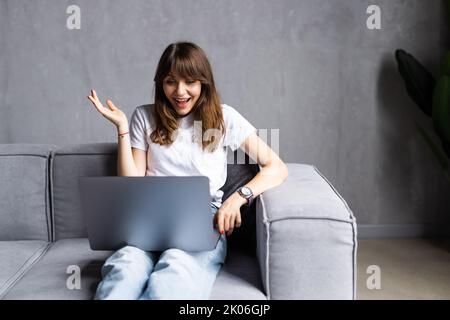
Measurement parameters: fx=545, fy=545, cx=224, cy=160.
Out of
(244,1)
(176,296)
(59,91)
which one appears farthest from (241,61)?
(176,296)

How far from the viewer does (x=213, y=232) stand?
143 centimetres

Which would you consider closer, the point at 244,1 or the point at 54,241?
the point at 54,241

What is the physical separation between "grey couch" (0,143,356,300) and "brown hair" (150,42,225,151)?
0.21 meters

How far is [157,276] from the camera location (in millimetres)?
1312

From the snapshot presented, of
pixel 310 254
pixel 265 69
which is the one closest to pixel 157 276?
pixel 310 254

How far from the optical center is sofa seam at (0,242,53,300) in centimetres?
146

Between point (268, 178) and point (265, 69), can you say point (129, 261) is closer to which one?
point (268, 178)

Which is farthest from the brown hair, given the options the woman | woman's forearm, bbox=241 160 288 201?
woman's forearm, bbox=241 160 288 201

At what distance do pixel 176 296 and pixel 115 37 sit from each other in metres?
1.62

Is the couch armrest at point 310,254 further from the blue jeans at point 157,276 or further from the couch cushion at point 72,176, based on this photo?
the couch cushion at point 72,176

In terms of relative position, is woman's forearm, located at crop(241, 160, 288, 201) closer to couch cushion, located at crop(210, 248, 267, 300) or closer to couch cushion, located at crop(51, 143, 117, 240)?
couch cushion, located at crop(210, 248, 267, 300)

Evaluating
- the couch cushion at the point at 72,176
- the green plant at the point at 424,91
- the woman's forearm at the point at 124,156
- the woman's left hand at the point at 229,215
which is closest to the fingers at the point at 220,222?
the woman's left hand at the point at 229,215

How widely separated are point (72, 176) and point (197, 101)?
1.67 ft
